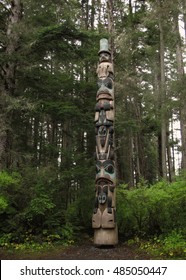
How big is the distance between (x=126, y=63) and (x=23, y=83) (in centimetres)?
779

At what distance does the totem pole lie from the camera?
32.4ft

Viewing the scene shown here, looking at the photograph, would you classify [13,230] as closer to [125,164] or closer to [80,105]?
[80,105]

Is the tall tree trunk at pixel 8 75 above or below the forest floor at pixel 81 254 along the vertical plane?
above

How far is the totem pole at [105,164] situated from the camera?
9.88 m

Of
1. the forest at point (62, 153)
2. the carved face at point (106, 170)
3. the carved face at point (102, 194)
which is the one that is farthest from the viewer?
the forest at point (62, 153)

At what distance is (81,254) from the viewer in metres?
9.69

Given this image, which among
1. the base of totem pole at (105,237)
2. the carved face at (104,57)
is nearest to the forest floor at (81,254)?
the base of totem pole at (105,237)

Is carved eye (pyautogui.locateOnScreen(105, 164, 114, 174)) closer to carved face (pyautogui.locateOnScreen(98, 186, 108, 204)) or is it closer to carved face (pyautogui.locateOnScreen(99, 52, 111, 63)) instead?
carved face (pyautogui.locateOnScreen(98, 186, 108, 204))

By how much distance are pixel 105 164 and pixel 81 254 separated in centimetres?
299

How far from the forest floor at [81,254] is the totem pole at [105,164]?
0.32 meters

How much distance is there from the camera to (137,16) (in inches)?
827

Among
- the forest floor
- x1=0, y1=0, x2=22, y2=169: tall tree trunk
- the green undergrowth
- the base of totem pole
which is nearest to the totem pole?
the base of totem pole

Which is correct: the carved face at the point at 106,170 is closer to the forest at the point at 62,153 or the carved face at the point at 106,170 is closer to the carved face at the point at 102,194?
the carved face at the point at 102,194
